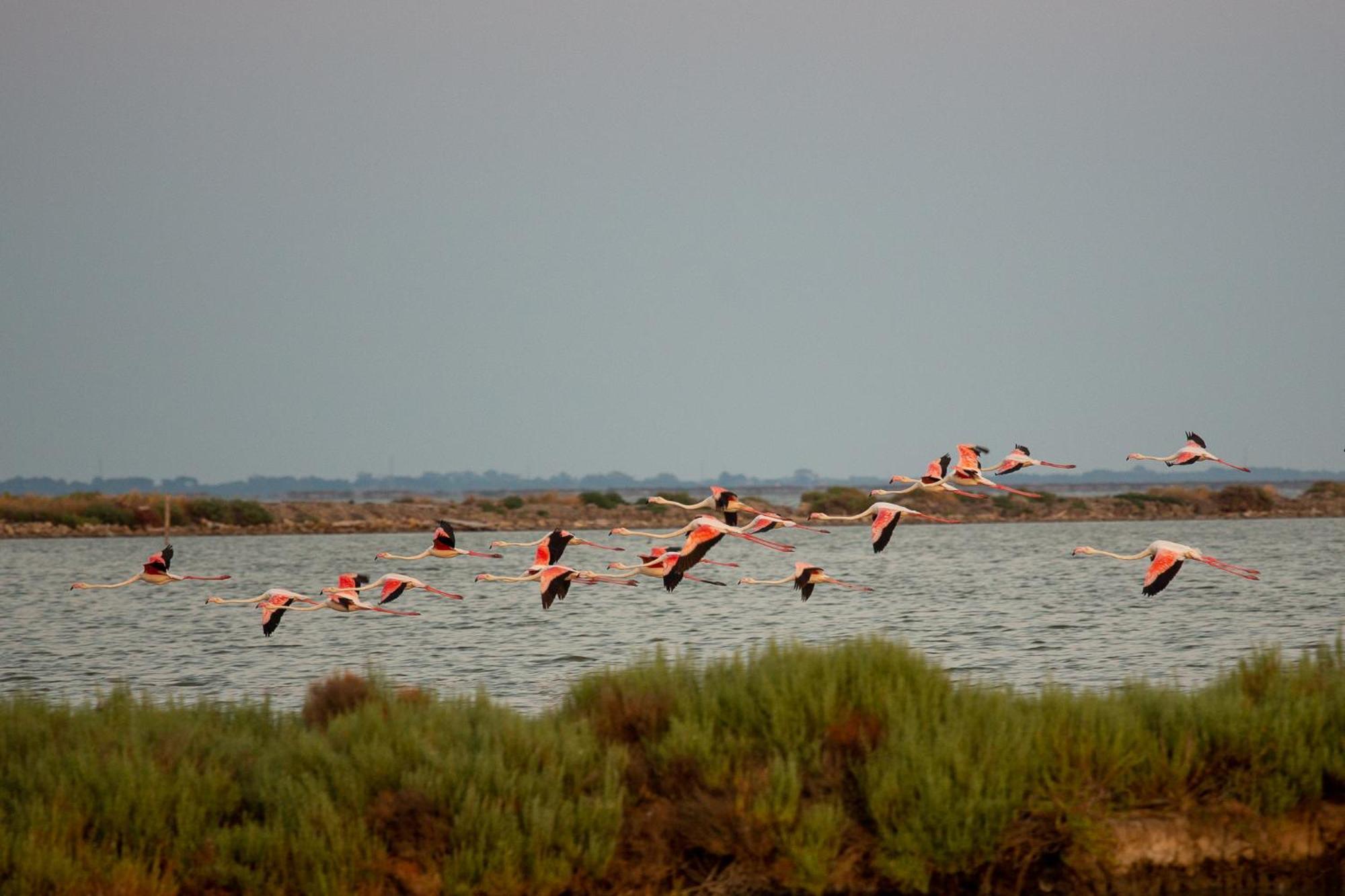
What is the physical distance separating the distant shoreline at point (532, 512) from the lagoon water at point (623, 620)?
11649 mm

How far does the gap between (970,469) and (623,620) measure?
40.2 ft

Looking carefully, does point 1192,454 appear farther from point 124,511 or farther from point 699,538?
point 124,511

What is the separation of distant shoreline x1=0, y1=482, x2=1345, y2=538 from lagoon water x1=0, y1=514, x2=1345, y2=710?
38.2ft

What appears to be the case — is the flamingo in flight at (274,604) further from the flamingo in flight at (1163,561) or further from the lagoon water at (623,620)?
the flamingo in flight at (1163,561)

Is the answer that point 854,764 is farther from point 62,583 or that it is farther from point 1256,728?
point 62,583

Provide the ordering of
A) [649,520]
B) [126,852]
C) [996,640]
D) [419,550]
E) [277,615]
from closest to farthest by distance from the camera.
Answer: [126,852]
[277,615]
[996,640]
[419,550]
[649,520]

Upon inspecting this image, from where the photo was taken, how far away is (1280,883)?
916cm

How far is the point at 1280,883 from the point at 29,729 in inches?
325

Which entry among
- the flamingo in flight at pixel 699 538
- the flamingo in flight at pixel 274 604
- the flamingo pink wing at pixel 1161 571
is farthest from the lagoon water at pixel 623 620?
the flamingo pink wing at pixel 1161 571

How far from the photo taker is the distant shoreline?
64.8m

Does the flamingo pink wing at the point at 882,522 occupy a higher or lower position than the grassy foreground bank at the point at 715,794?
higher

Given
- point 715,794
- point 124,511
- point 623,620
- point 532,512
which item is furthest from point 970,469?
point 124,511

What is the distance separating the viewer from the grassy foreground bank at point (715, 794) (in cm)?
850

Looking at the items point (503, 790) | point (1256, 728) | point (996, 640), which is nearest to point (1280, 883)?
point (1256, 728)
